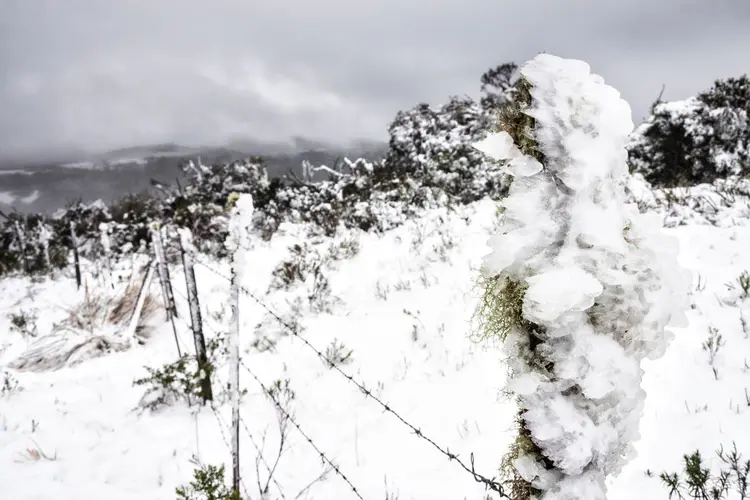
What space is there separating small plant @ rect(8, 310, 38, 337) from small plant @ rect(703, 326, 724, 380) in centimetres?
979

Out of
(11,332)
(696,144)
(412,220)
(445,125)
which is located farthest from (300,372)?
(445,125)

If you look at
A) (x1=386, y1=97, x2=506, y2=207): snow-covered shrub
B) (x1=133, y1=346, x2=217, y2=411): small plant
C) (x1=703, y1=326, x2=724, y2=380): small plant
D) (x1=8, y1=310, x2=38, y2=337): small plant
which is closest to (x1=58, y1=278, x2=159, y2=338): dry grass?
(x1=8, y1=310, x2=38, y2=337): small plant

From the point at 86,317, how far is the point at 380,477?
5.98 m

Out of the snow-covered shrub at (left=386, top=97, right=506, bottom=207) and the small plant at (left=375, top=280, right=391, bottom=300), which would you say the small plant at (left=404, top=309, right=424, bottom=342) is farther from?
the snow-covered shrub at (left=386, top=97, right=506, bottom=207)

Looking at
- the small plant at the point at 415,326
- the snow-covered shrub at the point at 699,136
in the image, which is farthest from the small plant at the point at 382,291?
the snow-covered shrub at the point at 699,136

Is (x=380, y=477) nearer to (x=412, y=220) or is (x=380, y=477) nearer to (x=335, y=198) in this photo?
(x=412, y=220)

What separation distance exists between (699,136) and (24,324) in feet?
53.7

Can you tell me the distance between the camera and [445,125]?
16641mm

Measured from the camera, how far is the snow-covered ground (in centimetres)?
280

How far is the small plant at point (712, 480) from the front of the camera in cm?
195

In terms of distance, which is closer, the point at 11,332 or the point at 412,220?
the point at 11,332

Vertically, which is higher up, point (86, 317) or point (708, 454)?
point (86, 317)

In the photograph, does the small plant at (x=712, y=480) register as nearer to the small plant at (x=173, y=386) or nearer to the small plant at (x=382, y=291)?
the small plant at (x=173, y=386)

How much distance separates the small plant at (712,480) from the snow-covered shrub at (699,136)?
9580 millimetres
